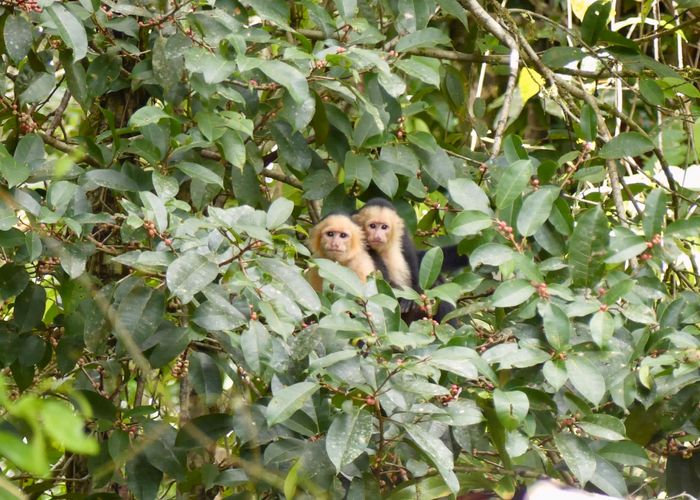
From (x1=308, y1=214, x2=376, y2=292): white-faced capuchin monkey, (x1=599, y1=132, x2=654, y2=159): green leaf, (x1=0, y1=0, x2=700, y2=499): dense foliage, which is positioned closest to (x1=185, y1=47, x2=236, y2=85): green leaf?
(x1=0, y1=0, x2=700, y2=499): dense foliage

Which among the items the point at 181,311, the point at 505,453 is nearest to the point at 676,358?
the point at 505,453

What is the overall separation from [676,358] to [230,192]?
177 cm

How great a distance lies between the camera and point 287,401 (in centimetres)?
188

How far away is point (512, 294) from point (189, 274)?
739 mm

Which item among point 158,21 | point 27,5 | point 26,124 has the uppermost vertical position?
point 27,5

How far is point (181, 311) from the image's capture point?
2584 mm

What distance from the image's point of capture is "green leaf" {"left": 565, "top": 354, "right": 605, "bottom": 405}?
2.07 m

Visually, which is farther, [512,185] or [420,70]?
[420,70]

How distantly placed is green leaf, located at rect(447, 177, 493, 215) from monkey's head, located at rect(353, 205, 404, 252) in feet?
3.83

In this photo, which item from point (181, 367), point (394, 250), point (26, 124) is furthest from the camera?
point (394, 250)

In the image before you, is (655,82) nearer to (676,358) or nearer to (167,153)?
(676,358)

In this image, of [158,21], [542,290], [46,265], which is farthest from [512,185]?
[46,265]

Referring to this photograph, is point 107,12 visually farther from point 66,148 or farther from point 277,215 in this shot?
point 277,215

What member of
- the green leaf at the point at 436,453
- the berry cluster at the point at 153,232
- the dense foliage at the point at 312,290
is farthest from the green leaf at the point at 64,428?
the berry cluster at the point at 153,232
